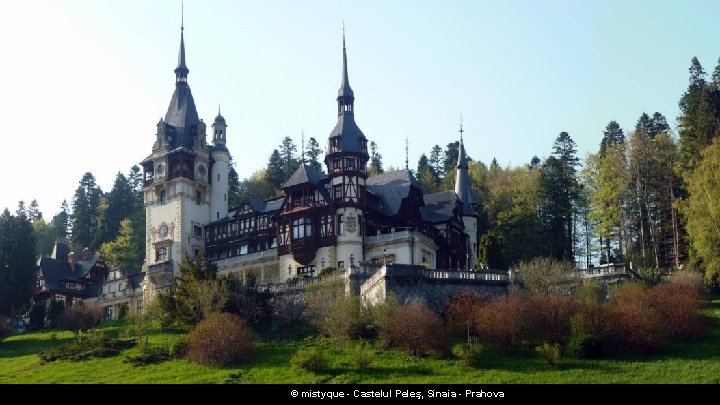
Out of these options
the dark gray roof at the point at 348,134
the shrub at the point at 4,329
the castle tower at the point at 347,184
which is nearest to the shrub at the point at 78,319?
the shrub at the point at 4,329

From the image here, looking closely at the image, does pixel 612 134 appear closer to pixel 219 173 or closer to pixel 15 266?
pixel 219 173

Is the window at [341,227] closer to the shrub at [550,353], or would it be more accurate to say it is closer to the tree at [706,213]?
the tree at [706,213]

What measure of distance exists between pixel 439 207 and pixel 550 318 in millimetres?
27669

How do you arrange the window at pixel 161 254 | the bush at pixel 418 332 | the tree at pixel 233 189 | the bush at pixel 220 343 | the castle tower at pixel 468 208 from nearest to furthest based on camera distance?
the bush at pixel 418 332, the bush at pixel 220 343, the window at pixel 161 254, the castle tower at pixel 468 208, the tree at pixel 233 189

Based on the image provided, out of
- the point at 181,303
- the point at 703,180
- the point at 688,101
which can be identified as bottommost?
the point at 181,303

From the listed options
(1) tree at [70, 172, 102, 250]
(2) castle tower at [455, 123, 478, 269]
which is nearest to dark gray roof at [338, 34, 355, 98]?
(2) castle tower at [455, 123, 478, 269]

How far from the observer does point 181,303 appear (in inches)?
2603

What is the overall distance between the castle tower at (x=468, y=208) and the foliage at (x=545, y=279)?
2069cm

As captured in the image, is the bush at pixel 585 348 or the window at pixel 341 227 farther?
the window at pixel 341 227

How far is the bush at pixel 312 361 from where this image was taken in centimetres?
5444

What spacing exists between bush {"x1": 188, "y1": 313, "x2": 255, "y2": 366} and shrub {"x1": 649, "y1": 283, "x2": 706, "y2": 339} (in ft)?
69.2
